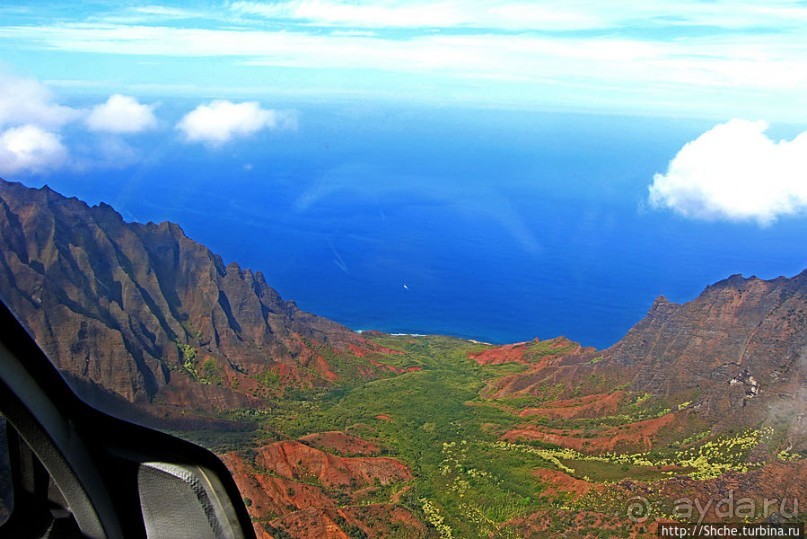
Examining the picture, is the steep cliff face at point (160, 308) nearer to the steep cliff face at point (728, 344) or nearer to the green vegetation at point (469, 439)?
the green vegetation at point (469, 439)

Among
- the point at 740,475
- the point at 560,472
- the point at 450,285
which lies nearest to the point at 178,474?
the point at 740,475

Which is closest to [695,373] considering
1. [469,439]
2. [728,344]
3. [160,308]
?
[728,344]

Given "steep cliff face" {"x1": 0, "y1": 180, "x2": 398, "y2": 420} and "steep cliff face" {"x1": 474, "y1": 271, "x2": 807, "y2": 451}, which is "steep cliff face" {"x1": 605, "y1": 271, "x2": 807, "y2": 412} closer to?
"steep cliff face" {"x1": 474, "y1": 271, "x2": 807, "y2": 451}

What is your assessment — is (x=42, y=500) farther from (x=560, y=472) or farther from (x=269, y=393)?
(x=269, y=393)

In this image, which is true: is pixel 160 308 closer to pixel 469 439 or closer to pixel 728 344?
pixel 469 439

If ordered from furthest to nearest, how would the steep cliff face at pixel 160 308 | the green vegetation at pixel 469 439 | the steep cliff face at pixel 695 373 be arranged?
the steep cliff face at pixel 160 308 < the steep cliff face at pixel 695 373 < the green vegetation at pixel 469 439

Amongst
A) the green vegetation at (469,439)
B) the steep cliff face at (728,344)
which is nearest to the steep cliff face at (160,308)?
the green vegetation at (469,439)

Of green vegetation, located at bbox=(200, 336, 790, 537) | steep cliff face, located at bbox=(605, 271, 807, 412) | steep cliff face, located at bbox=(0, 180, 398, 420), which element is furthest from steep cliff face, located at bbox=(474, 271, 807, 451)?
steep cliff face, located at bbox=(0, 180, 398, 420)

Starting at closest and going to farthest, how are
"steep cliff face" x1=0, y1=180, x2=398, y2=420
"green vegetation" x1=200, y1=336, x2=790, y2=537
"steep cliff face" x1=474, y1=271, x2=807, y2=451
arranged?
1. "green vegetation" x1=200, y1=336, x2=790, y2=537
2. "steep cliff face" x1=474, y1=271, x2=807, y2=451
3. "steep cliff face" x1=0, y1=180, x2=398, y2=420
